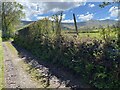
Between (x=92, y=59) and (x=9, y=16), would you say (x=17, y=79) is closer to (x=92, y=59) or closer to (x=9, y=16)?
(x=92, y=59)

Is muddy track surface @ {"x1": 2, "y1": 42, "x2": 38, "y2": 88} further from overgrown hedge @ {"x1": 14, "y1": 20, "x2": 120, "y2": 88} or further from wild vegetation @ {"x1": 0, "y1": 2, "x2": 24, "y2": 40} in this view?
wild vegetation @ {"x1": 0, "y1": 2, "x2": 24, "y2": 40}

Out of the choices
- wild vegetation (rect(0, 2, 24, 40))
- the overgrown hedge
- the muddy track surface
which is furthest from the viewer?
wild vegetation (rect(0, 2, 24, 40))

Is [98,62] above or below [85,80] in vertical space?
above

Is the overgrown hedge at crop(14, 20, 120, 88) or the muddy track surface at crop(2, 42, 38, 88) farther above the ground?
the overgrown hedge at crop(14, 20, 120, 88)

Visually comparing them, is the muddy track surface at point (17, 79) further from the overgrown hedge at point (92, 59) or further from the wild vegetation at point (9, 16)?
the wild vegetation at point (9, 16)

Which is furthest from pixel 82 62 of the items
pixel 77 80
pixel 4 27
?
pixel 4 27

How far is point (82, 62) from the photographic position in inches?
388

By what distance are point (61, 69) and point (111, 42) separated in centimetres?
373

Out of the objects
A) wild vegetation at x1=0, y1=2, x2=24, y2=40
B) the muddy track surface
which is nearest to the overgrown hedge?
the muddy track surface

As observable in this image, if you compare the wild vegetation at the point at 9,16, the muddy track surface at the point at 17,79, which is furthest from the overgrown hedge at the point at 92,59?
the wild vegetation at the point at 9,16

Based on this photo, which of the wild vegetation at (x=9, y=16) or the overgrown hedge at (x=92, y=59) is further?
the wild vegetation at (x=9, y=16)

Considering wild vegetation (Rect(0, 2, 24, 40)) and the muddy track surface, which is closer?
the muddy track surface

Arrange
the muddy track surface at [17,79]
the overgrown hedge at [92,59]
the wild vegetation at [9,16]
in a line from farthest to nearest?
the wild vegetation at [9,16]
the muddy track surface at [17,79]
the overgrown hedge at [92,59]

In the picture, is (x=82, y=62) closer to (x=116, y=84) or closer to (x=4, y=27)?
(x=116, y=84)
